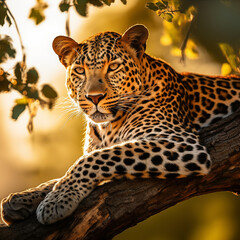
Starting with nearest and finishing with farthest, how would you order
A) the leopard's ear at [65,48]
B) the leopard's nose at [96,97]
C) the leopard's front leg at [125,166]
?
the leopard's front leg at [125,166] → the leopard's nose at [96,97] → the leopard's ear at [65,48]

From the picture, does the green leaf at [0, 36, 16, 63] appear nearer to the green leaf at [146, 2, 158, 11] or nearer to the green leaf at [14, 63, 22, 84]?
the green leaf at [14, 63, 22, 84]

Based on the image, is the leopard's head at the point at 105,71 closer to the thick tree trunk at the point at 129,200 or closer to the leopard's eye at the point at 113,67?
the leopard's eye at the point at 113,67

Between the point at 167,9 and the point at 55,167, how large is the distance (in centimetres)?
2472

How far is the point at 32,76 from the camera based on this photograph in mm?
6398

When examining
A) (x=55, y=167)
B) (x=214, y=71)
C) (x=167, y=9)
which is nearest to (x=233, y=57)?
(x=167, y=9)

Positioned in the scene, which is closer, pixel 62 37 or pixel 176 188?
pixel 176 188

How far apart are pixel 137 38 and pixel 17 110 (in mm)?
1983

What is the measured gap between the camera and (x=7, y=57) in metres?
6.37

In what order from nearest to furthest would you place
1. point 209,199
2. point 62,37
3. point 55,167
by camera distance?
1. point 62,37
2. point 209,199
3. point 55,167

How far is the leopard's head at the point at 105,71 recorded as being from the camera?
23.1ft

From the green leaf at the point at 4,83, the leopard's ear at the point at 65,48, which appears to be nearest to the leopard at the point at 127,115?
the leopard's ear at the point at 65,48

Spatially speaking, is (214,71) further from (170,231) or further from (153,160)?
(153,160)

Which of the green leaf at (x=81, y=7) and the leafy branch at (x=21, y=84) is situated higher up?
the green leaf at (x=81, y=7)

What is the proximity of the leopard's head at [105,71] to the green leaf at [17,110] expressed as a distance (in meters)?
0.95
